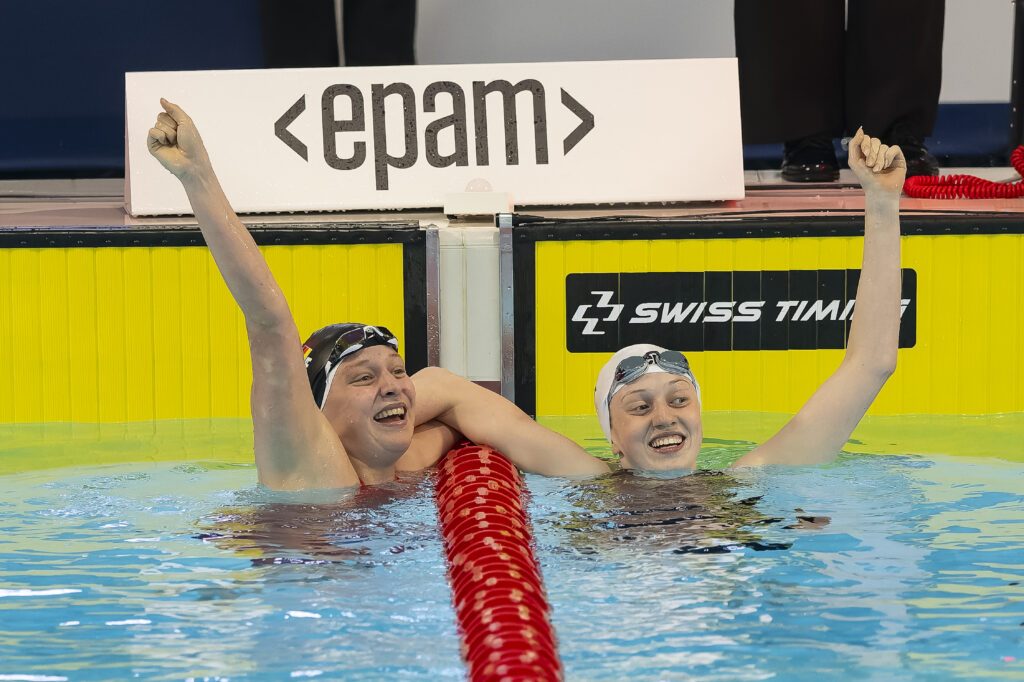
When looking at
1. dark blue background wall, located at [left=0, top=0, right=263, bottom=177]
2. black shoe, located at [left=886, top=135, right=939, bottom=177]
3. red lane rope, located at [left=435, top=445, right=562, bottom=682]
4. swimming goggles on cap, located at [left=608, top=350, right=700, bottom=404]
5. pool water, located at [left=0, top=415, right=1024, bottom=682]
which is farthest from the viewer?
dark blue background wall, located at [left=0, top=0, right=263, bottom=177]

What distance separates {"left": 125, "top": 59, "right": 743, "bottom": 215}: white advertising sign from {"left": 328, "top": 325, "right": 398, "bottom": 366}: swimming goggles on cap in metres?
1.20

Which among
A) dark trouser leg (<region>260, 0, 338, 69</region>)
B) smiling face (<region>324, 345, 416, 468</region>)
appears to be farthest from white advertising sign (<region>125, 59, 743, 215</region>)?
dark trouser leg (<region>260, 0, 338, 69</region>)

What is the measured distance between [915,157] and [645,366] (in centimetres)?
220

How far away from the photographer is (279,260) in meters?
4.17

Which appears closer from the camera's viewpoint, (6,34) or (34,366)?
(34,366)

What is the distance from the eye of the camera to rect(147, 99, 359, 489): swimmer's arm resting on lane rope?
2668mm

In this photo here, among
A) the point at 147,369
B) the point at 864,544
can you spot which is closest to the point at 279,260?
the point at 147,369

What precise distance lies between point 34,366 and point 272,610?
1796 mm

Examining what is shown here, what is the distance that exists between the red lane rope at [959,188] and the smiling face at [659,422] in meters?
1.76

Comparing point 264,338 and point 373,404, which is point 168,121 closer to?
point 264,338

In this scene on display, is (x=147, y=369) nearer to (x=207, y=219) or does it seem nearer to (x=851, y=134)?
(x=207, y=219)

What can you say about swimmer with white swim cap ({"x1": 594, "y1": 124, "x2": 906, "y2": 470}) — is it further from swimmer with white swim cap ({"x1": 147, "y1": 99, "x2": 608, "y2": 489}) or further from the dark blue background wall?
the dark blue background wall

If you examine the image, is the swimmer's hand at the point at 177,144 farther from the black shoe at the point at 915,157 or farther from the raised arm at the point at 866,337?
the black shoe at the point at 915,157

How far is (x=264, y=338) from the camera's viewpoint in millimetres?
A: 2832
